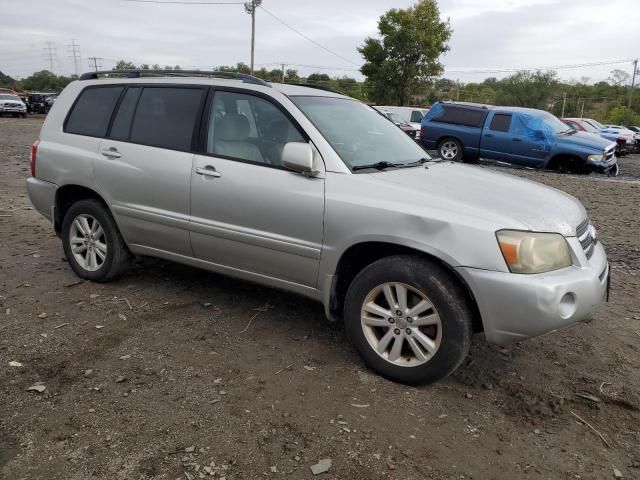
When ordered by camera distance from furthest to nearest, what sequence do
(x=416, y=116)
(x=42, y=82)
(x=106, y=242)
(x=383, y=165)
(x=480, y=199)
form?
1. (x=42, y=82)
2. (x=416, y=116)
3. (x=106, y=242)
4. (x=383, y=165)
5. (x=480, y=199)

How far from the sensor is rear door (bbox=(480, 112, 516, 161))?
14.1 meters

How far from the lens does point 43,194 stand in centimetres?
470

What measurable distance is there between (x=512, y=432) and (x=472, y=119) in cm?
1317

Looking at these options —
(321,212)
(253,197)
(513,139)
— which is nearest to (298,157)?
(321,212)

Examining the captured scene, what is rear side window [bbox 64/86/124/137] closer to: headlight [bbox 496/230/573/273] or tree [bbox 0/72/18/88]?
headlight [bbox 496/230/573/273]

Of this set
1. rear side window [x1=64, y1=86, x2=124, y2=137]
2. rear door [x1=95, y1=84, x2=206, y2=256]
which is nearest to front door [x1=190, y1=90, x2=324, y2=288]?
rear door [x1=95, y1=84, x2=206, y2=256]

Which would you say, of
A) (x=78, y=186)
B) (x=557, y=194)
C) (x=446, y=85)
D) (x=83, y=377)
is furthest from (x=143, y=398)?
(x=446, y=85)

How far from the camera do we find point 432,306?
295 cm

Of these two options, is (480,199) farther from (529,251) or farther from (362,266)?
(362,266)

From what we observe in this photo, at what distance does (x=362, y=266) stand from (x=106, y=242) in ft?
7.42

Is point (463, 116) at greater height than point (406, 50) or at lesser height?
lesser

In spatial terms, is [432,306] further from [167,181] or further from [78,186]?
[78,186]

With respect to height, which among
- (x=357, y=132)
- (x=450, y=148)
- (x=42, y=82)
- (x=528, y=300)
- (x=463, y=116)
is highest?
(x=42, y=82)

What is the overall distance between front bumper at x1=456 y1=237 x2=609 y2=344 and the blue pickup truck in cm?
1153
